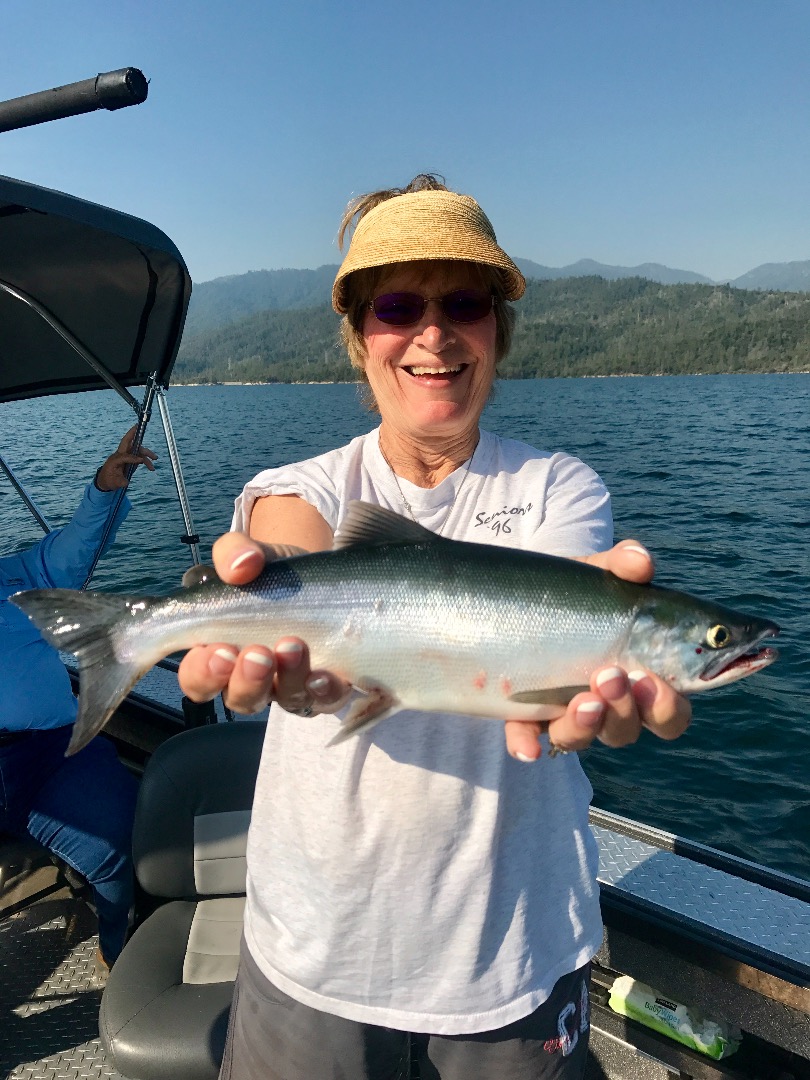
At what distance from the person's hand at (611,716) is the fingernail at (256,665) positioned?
0.86m

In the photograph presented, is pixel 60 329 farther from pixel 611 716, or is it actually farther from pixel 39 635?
pixel 611 716

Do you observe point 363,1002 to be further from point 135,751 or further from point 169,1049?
point 135,751

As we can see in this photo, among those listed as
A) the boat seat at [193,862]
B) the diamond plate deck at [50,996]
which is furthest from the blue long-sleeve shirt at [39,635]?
the diamond plate deck at [50,996]

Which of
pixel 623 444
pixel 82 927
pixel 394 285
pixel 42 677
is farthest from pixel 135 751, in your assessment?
pixel 623 444

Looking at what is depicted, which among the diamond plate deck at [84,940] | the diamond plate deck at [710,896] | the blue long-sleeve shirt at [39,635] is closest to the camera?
the diamond plate deck at [710,896]

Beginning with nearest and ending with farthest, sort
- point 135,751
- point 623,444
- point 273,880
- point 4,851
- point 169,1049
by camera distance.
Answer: point 273,880 < point 169,1049 < point 4,851 < point 135,751 < point 623,444

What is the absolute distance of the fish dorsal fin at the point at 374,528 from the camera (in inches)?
108

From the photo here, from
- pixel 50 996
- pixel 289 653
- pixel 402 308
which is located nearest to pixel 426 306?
pixel 402 308

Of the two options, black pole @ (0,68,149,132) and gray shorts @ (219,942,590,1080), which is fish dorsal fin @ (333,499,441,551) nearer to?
gray shorts @ (219,942,590,1080)

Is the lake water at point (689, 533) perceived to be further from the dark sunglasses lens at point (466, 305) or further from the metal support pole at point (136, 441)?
the metal support pole at point (136, 441)

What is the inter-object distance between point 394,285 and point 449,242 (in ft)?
1.19

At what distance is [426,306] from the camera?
9.98 ft

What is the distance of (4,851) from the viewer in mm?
5176

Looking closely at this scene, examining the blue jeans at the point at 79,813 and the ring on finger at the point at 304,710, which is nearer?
the ring on finger at the point at 304,710
